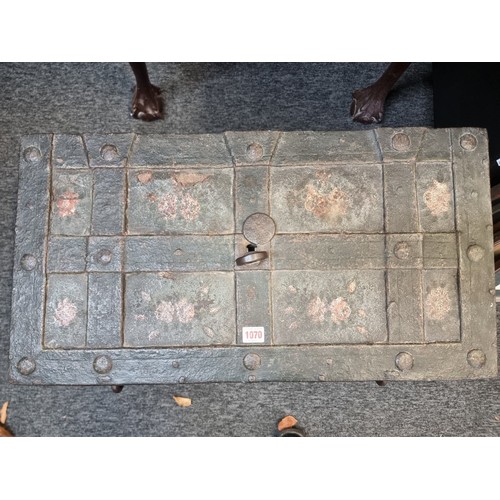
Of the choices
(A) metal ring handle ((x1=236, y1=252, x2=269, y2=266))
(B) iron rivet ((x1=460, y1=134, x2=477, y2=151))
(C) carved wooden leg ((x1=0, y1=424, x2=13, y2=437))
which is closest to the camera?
(A) metal ring handle ((x1=236, y1=252, x2=269, y2=266))

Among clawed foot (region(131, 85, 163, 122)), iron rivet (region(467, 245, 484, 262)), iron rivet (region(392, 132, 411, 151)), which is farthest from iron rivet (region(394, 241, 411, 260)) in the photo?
clawed foot (region(131, 85, 163, 122))

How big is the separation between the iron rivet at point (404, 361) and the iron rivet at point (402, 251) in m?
0.25

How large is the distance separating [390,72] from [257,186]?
28.7 inches

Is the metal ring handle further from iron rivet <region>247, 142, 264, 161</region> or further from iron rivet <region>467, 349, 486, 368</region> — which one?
iron rivet <region>467, 349, 486, 368</region>

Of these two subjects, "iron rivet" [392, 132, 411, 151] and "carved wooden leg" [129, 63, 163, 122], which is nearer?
"iron rivet" [392, 132, 411, 151]

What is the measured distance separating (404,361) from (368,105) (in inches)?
39.2

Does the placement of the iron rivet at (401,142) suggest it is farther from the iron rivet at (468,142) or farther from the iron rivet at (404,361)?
the iron rivet at (404,361)

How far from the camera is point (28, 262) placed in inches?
56.0

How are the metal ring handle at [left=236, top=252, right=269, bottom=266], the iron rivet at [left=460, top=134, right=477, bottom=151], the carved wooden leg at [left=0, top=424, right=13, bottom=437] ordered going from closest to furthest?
the metal ring handle at [left=236, top=252, right=269, bottom=266], the iron rivet at [left=460, top=134, right=477, bottom=151], the carved wooden leg at [left=0, top=424, right=13, bottom=437]

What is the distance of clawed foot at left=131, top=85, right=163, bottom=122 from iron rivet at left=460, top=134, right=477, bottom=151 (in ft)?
3.61

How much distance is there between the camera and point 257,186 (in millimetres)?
1431

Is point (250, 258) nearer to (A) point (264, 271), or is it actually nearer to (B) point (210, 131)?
(A) point (264, 271)

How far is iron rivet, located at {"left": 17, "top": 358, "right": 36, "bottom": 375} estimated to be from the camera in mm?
1406

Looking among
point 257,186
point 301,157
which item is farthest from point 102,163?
point 301,157
